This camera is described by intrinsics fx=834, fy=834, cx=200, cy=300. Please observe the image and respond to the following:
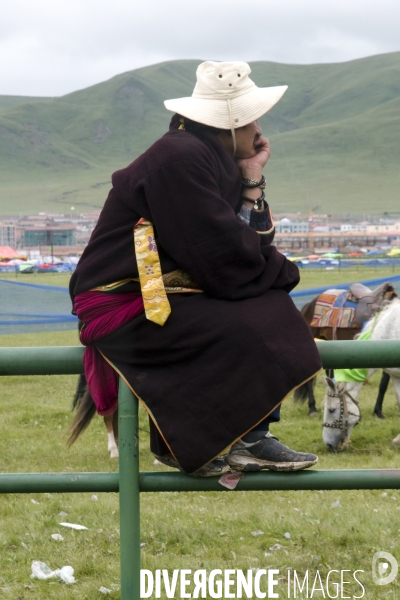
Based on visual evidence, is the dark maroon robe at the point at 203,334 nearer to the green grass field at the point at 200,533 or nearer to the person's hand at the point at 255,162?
the person's hand at the point at 255,162

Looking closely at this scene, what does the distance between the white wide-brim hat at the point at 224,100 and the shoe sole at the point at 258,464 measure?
1165mm

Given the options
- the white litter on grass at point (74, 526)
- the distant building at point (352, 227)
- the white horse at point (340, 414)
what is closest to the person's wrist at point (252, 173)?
the white litter on grass at point (74, 526)

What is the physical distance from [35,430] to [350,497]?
4224 mm

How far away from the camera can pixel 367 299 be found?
937 cm

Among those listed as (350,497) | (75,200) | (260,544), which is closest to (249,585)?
(260,544)

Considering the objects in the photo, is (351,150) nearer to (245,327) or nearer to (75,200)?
(75,200)

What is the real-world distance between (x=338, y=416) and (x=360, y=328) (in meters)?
1.96

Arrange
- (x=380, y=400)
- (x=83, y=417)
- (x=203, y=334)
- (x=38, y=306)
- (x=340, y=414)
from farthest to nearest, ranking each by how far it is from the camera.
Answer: (x=38, y=306) < (x=380, y=400) < (x=340, y=414) < (x=83, y=417) < (x=203, y=334)

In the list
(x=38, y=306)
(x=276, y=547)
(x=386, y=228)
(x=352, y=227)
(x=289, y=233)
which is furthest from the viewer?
(x=352, y=227)

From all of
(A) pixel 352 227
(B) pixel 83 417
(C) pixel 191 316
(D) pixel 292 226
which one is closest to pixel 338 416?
(B) pixel 83 417

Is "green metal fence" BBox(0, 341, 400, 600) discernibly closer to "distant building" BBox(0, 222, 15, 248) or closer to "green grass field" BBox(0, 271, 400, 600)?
"green grass field" BBox(0, 271, 400, 600)

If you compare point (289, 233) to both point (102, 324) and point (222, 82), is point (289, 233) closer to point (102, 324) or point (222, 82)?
point (222, 82)

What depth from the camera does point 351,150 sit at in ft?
653

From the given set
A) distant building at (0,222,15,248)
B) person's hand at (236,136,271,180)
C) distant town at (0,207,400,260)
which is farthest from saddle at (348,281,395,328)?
distant building at (0,222,15,248)
